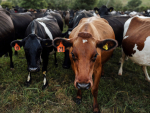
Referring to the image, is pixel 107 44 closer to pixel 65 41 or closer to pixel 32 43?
pixel 65 41

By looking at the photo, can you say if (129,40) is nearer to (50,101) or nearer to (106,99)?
(106,99)

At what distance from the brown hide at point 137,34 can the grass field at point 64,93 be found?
103 cm

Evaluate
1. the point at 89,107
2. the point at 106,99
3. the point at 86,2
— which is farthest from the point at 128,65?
the point at 86,2

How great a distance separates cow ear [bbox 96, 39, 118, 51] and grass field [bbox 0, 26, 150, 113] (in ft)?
4.52

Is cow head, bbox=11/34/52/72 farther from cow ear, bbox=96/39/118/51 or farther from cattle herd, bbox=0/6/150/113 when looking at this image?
cow ear, bbox=96/39/118/51

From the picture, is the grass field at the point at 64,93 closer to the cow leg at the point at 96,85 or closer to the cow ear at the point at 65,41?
the cow leg at the point at 96,85

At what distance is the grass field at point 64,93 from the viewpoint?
2.47 meters

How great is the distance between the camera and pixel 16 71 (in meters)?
3.73

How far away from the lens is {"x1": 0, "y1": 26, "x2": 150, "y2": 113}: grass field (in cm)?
247

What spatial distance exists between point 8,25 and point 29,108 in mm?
2559

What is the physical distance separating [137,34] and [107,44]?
130cm

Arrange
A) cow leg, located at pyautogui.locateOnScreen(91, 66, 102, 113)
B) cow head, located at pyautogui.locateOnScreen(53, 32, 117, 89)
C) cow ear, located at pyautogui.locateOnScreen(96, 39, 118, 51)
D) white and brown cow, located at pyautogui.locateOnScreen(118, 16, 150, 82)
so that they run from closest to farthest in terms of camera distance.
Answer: cow head, located at pyautogui.locateOnScreen(53, 32, 117, 89)
cow ear, located at pyautogui.locateOnScreen(96, 39, 118, 51)
cow leg, located at pyautogui.locateOnScreen(91, 66, 102, 113)
white and brown cow, located at pyautogui.locateOnScreen(118, 16, 150, 82)

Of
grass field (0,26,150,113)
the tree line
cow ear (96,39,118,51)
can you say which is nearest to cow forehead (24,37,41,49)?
grass field (0,26,150,113)

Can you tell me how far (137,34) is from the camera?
2746 mm
